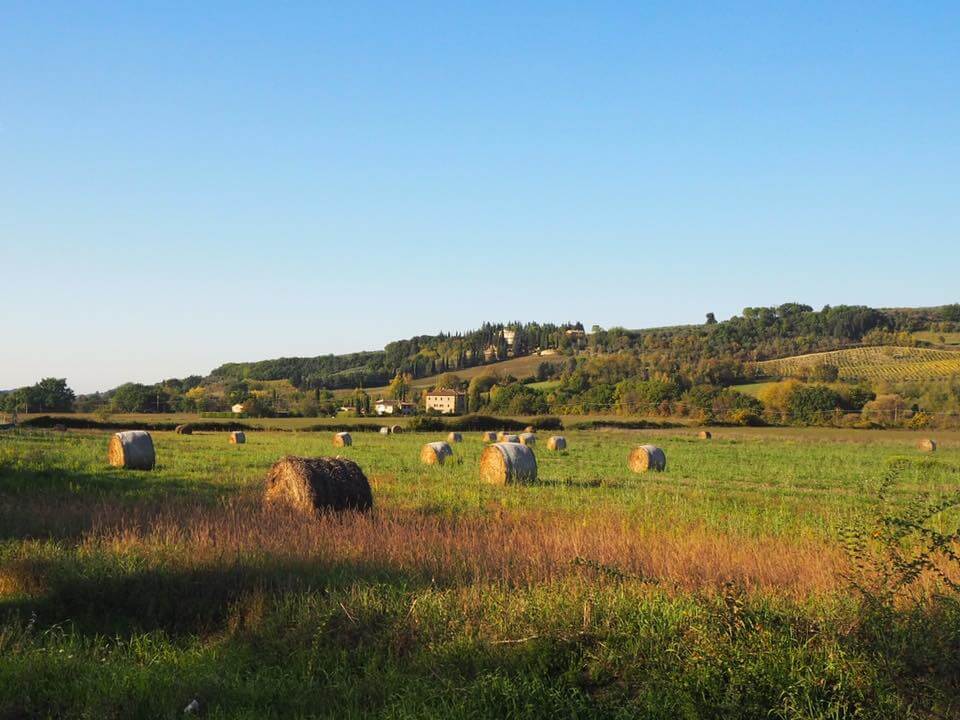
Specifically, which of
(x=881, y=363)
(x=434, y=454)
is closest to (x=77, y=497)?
(x=434, y=454)

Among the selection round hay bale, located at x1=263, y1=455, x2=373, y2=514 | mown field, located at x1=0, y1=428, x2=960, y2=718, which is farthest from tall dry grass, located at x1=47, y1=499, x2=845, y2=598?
round hay bale, located at x1=263, y1=455, x2=373, y2=514

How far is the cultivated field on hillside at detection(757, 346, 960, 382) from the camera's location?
110m

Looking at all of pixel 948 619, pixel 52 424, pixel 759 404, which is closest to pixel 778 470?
pixel 948 619

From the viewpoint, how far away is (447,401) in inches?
4508

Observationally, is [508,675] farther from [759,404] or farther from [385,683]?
[759,404]

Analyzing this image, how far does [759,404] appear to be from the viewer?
89062 mm

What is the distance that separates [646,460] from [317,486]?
15.6 metres

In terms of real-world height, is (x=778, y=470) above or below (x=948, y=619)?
below

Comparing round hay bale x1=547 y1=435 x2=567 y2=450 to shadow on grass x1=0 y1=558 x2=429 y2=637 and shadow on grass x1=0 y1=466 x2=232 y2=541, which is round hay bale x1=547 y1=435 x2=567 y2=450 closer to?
shadow on grass x1=0 y1=466 x2=232 y2=541

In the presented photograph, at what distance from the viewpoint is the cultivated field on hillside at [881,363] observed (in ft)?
361

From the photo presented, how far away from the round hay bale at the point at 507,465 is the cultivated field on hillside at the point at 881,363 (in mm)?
96515

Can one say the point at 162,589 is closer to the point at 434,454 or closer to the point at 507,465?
the point at 507,465

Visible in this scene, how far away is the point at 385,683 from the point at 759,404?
290 feet

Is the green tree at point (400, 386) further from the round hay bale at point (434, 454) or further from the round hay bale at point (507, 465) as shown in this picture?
the round hay bale at point (507, 465)
